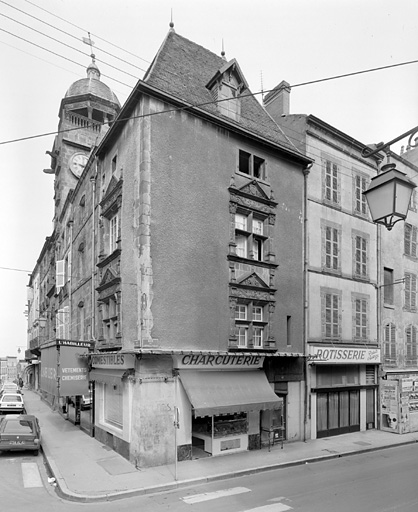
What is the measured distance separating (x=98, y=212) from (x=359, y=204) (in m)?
12.9

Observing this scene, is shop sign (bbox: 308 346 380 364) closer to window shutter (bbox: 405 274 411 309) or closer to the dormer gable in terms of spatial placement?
window shutter (bbox: 405 274 411 309)

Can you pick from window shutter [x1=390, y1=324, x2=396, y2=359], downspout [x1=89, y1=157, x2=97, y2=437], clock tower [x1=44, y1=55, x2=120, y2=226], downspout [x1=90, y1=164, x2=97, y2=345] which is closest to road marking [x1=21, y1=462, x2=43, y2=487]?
downspout [x1=89, y1=157, x2=97, y2=437]

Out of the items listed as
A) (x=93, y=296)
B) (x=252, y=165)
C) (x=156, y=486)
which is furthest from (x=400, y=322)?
(x=156, y=486)

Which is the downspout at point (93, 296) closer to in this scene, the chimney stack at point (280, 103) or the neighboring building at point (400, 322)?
the chimney stack at point (280, 103)

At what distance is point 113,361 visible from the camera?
1700 cm

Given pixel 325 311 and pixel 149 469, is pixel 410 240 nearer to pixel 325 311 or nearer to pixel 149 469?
pixel 325 311

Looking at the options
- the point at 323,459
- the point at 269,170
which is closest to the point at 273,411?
the point at 323,459

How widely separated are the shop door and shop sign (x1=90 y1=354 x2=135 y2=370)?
9.03 metres

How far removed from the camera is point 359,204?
74.9ft

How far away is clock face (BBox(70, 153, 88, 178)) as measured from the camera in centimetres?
3631

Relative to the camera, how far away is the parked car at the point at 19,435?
626 inches

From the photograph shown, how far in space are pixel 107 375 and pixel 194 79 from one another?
12644mm

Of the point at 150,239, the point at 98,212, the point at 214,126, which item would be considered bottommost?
the point at 150,239

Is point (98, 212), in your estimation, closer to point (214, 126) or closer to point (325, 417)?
point (214, 126)
